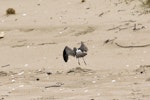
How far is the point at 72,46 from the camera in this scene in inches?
443

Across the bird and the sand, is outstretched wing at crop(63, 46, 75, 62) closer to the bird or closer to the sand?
the bird

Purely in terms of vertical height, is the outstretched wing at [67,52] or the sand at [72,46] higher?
the outstretched wing at [67,52]

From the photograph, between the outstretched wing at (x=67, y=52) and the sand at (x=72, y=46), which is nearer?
the sand at (x=72, y=46)

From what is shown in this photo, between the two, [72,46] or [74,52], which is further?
[72,46]

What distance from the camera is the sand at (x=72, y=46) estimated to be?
797 cm

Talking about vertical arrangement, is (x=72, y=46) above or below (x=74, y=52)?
below

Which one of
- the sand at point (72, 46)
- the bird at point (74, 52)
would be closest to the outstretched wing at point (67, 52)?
the bird at point (74, 52)

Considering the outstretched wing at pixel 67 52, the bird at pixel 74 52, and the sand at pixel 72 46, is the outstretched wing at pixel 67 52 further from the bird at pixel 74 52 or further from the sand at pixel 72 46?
the sand at pixel 72 46

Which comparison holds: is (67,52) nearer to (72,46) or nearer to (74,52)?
(74,52)

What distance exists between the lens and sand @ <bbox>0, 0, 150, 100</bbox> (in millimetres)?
7974

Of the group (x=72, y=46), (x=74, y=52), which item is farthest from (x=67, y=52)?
(x=72, y=46)

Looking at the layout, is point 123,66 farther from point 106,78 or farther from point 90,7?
point 90,7

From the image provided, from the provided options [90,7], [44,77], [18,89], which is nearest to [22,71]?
[44,77]

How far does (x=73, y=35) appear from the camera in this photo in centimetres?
1186
